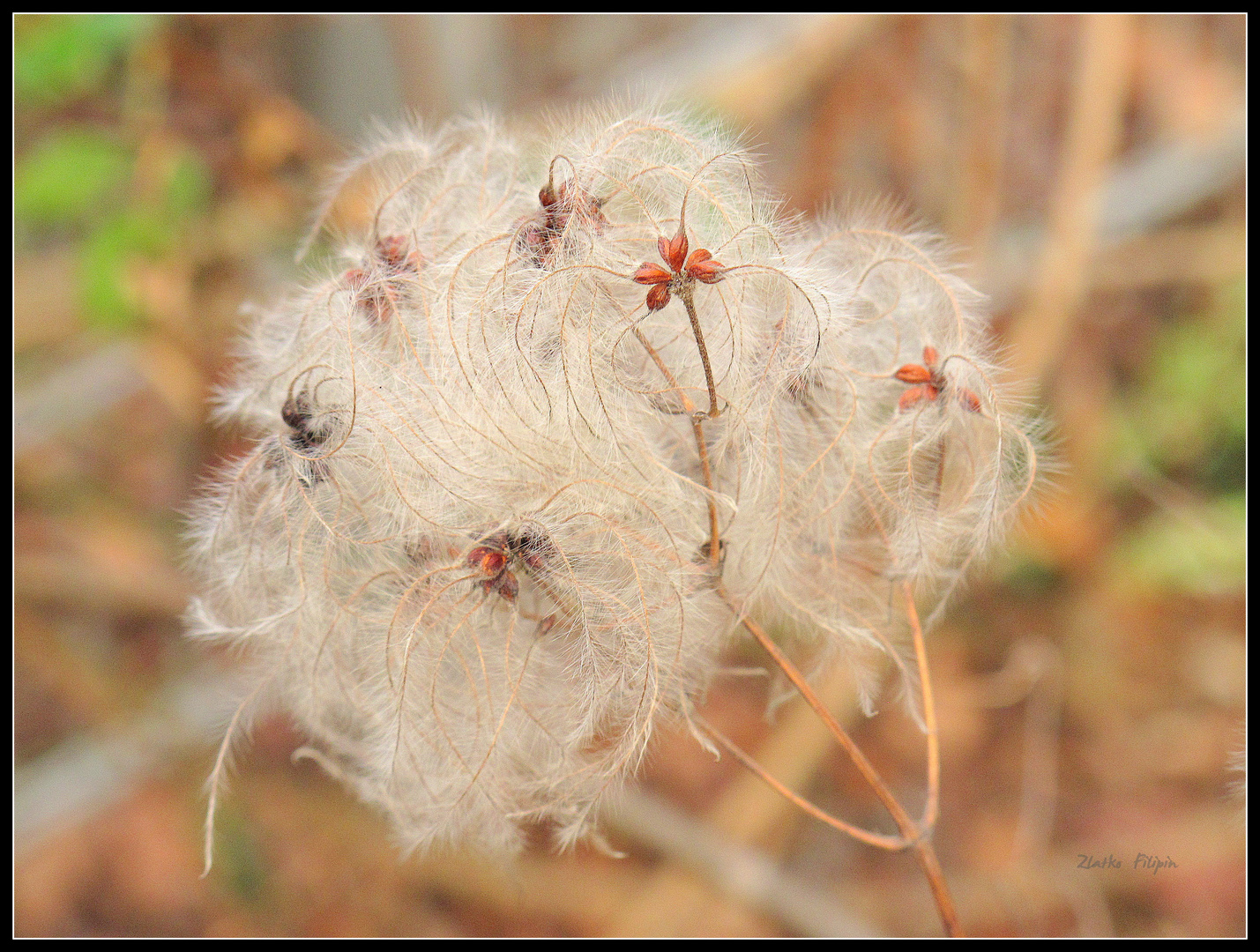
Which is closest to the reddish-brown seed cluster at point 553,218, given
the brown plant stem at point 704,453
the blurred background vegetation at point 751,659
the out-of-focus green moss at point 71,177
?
the brown plant stem at point 704,453

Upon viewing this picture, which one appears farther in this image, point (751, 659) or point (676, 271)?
point (751, 659)

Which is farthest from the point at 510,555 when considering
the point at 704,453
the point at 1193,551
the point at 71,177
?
the point at 1193,551

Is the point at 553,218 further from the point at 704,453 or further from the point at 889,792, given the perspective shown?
the point at 889,792

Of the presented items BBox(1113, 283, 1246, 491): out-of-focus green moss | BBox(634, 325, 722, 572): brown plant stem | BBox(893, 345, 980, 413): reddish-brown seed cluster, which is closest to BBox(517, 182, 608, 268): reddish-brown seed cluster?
BBox(634, 325, 722, 572): brown plant stem

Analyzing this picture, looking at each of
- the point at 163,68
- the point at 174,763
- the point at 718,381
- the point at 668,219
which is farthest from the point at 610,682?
the point at 174,763

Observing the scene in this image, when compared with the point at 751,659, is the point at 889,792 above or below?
above

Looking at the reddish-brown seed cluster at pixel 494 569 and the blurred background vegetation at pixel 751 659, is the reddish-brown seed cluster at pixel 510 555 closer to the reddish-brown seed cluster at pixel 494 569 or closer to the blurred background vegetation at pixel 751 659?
the reddish-brown seed cluster at pixel 494 569
